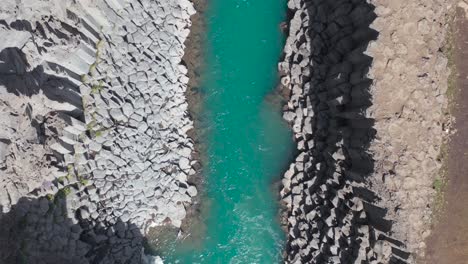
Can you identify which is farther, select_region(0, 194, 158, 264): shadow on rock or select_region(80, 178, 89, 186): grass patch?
select_region(80, 178, 89, 186): grass patch

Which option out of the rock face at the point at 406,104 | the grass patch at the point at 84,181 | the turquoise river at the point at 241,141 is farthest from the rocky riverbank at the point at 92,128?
the rock face at the point at 406,104

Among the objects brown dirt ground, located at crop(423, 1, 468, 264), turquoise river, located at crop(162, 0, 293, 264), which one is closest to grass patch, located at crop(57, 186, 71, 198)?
turquoise river, located at crop(162, 0, 293, 264)

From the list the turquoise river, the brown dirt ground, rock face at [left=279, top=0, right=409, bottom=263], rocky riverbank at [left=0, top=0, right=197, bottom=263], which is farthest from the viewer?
the turquoise river

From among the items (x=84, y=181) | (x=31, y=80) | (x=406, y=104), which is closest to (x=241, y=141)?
(x=84, y=181)

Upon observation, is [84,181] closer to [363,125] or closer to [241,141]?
[241,141]

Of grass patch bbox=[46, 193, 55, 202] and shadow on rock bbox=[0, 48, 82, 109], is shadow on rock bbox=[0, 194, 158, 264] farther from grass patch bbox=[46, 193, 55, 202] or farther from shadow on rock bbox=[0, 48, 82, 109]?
shadow on rock bbox=[0, 48, 82, 109]

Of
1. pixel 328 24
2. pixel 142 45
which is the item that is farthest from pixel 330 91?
pixel 142 45

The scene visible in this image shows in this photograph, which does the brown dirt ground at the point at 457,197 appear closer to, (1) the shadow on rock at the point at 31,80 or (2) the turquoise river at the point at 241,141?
(2) the turquoise river at the point at 241,141

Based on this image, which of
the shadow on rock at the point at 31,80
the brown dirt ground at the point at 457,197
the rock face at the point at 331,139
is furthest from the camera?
the brown dirt ground at the point at 457,197
